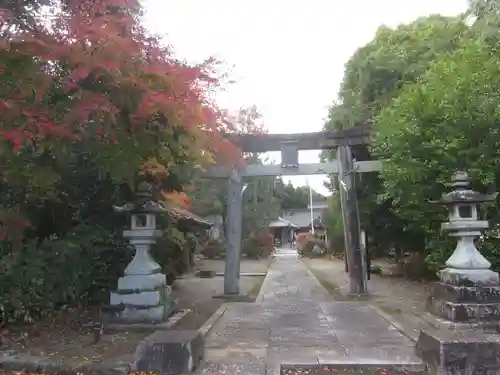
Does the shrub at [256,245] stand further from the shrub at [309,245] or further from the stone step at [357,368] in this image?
the stone step at [357,368]

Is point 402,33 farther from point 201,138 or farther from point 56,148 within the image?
point 56,148

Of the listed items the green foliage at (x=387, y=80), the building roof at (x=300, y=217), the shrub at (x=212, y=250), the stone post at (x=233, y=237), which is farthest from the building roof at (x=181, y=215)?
the building roof at (x=300, y=217)

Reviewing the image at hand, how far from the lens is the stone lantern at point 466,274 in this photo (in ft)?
26.1

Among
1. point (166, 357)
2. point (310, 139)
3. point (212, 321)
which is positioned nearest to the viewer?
point (166, 357)

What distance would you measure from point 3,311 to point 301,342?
4.70 meters

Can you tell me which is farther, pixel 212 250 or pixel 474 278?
pixel 212 250

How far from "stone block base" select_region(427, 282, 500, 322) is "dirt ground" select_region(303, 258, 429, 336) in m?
0.48

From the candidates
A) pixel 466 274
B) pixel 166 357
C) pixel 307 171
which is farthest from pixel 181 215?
pixel 166 357

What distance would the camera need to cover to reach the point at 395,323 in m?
8.58

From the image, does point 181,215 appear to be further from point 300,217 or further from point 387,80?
point 300,217

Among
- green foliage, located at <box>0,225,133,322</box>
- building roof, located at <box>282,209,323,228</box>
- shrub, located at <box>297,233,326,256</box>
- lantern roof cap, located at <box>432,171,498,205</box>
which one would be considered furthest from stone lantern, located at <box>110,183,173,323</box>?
building roof, located at <box>282,209,323,228</box>

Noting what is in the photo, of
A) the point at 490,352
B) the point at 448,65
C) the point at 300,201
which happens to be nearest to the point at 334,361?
the point at 490,352

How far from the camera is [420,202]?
34.8ft

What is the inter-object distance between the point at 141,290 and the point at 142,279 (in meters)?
0.19
